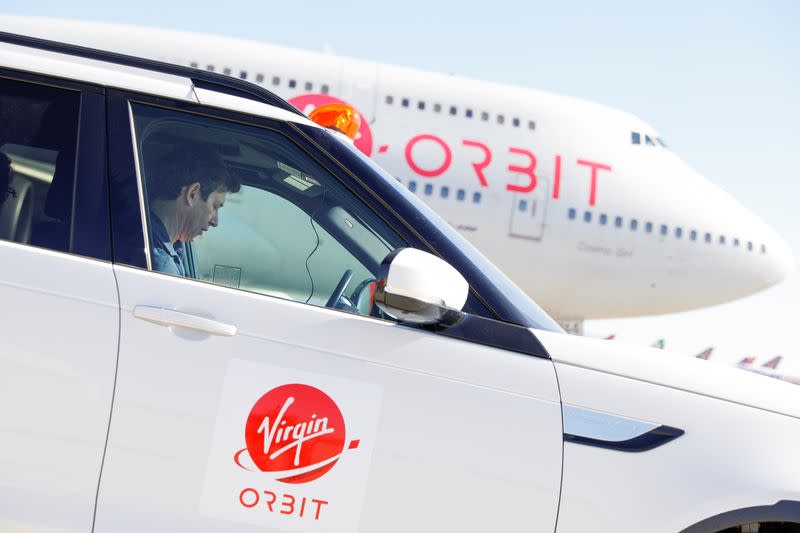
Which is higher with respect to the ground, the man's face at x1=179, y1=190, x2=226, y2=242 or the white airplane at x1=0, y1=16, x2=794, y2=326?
the white airplane at x1=0, y1=16, x2=794, y2=326

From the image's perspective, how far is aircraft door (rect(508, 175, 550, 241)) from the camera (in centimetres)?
1485

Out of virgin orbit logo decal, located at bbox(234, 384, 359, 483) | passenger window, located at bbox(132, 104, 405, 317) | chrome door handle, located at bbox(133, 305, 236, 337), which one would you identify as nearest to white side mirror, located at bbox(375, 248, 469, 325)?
passenger window, located at bbox(132, 104, 405, 317)

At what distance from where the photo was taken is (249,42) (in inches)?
608

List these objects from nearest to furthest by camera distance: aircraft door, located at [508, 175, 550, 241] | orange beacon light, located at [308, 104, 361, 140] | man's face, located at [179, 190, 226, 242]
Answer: man's face, located at [179, 190, 226, 242]
orange beacon light, located at [308, 104, 361, 140]
aircraft door, located at [508, 175, 550, 241]

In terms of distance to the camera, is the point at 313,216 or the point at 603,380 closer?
the point at 603,380

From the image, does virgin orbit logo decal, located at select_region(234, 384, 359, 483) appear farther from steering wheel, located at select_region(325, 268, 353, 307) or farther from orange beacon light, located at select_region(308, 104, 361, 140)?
orange beacon light, located at select_region(308, 104, 361, 140)

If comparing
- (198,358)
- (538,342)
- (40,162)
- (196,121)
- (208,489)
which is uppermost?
(196,121)

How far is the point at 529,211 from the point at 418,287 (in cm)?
1312

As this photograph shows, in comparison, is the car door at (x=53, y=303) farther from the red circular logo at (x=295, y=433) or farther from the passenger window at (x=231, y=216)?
the red circular logo at (x=295, y=433)

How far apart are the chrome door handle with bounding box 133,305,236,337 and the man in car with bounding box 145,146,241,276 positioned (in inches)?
7.4

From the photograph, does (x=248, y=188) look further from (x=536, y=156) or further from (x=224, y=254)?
(x=536, y=156)

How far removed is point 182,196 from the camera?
2391 millimetres

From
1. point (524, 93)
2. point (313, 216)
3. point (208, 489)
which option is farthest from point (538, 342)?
point (524, 93)

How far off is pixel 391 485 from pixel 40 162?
126 centimetres
